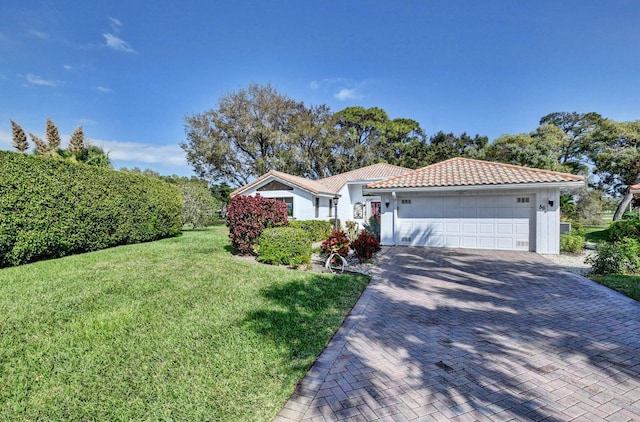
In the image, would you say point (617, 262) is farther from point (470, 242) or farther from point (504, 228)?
point (470, 242)

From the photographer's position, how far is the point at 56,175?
9359 mm

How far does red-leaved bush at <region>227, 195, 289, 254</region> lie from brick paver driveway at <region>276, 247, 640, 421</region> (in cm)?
518

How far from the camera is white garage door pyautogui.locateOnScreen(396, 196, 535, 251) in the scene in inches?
494

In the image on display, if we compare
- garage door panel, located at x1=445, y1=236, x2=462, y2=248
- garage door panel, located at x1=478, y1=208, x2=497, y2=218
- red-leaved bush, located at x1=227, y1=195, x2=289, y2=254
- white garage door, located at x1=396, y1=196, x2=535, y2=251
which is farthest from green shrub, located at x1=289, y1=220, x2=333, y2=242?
garage door panel, located at x1=478, y1=208, x2=497, y2=218

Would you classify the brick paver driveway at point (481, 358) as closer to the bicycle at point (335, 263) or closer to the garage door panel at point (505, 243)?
the bicycle at point (335, 263)

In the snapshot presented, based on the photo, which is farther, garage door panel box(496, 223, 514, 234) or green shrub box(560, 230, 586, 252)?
garage door panel box(496, 223, 514, 234)

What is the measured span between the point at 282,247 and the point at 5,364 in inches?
259

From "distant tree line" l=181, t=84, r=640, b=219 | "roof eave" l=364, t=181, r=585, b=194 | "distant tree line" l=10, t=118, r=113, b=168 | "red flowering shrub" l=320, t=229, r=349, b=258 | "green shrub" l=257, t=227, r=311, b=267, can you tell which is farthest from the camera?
"distant tree line" l=181, t=84, r=640, b=219

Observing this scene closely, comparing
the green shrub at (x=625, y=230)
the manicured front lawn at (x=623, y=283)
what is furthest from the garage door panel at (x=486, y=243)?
the green shrub at (x=625, y=230)

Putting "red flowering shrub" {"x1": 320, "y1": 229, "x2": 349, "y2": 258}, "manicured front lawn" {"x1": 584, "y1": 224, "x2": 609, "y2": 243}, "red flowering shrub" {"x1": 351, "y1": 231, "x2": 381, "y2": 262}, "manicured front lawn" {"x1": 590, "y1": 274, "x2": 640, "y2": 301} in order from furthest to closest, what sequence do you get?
"manicured front lawn" {"x1": 584, "y1": 224, "x2": 609, "y2": 243}
"red flowering shrub" {"x1": 351, "y1": 231, "x2": 381, "y2": 262}
"red flowering shrub" {"x1": 320, "y1": 229, "x2": 349, "y2": 258}
"manicured front lawn" {"x1": 590, "y1": 274, "x2": 640, "y2": 301}

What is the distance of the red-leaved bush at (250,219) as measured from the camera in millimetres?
10539

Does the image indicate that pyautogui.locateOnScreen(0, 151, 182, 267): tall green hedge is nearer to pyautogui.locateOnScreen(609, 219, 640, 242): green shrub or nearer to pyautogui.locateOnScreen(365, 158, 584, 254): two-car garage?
pyautogui.locateOnScreen(365, 158, 584, 254): two-car garage

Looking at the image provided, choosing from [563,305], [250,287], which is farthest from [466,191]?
[250,287]

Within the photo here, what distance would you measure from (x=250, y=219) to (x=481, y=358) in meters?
8.47
